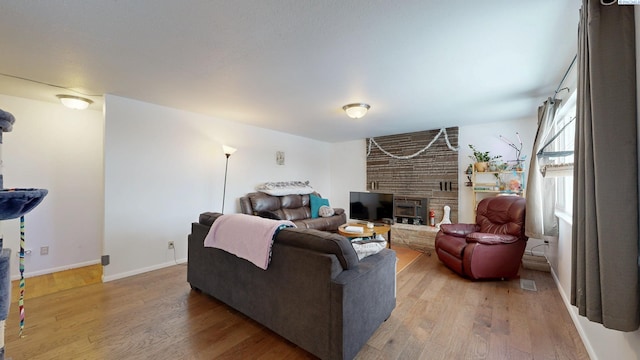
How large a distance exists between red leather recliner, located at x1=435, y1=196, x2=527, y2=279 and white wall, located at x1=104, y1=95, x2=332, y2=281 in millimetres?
3470

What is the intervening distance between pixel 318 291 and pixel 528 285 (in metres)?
2.78

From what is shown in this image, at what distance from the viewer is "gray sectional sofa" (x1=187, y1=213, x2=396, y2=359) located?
5.17ft

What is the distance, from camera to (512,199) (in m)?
3.34

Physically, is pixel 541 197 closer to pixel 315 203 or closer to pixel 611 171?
pixel 611 171

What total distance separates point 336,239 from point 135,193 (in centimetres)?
294

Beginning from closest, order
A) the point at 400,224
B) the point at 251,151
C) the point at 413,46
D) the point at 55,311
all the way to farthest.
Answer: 1. the point at 413,46
2. the point at 55,311
3. the point at 251,151
4. the point at 400,224

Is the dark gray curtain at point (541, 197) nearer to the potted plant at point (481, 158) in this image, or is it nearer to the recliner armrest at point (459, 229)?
the recliner armrest at point (459, 229)

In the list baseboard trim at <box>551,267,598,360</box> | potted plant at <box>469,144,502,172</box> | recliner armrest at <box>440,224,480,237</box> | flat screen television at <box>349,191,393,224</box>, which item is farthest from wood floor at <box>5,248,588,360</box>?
flat screen television at <box>349,191,393,224</box>

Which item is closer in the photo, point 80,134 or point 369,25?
point 369,25

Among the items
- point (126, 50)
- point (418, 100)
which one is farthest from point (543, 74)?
point (126, 50)

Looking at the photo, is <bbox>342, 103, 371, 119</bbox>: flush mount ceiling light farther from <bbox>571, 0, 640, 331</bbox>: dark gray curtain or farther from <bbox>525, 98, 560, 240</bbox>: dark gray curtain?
<bbox>571, 0, 640, 331</bbox>: dark gray curtain

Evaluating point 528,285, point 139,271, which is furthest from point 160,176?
point 528,285

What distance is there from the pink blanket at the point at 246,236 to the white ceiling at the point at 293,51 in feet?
4.55

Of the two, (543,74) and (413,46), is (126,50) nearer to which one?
(413,46)
